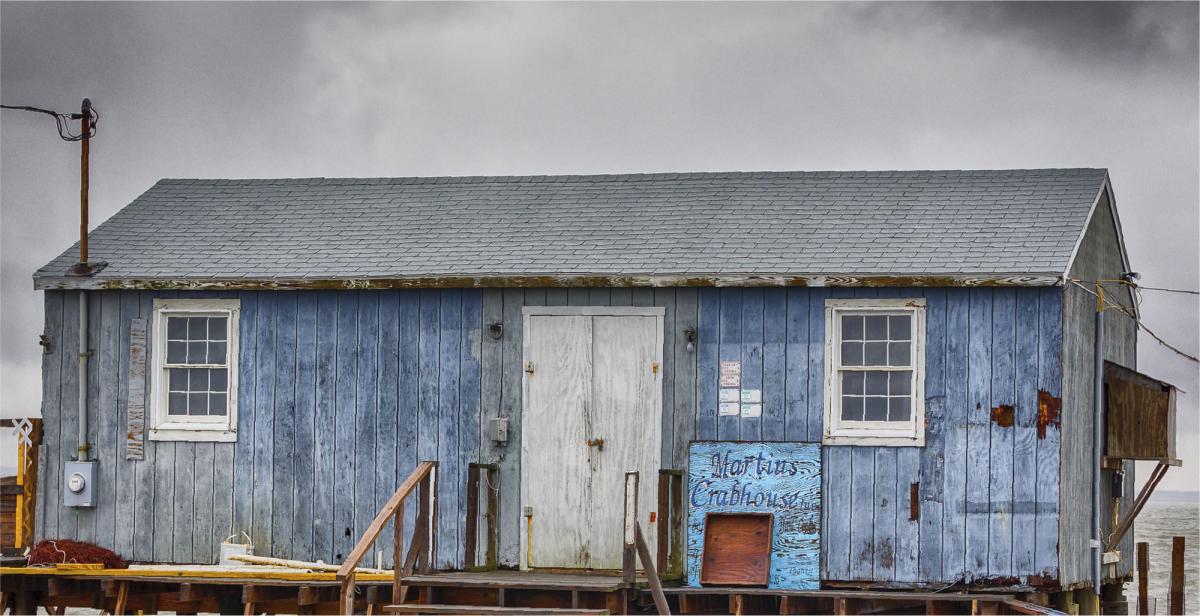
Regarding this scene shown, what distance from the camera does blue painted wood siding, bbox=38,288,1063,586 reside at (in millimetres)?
16719

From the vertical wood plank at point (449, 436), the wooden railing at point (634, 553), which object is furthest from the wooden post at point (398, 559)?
the wooden railing at point (634, 553)

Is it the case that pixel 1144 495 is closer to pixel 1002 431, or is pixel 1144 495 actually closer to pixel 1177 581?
→ pixel 1002 431

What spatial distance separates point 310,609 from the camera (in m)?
17.7

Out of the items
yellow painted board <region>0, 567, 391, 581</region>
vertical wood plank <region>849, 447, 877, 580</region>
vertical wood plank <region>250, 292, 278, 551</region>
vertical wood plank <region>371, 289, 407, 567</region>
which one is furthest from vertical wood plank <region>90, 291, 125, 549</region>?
vertical wood plank <region>849, 447, 877, 580</region>

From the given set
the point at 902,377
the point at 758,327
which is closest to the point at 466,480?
the point at 758,327

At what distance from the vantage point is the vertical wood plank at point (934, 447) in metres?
16.8

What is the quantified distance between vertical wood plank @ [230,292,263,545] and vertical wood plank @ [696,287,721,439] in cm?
483

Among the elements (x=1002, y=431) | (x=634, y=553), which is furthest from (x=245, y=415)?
(x=1002, y=431)

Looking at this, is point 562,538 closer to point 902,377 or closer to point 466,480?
point 466,480

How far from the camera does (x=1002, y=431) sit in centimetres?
1672

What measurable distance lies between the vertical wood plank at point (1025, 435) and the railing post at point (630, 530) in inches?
150

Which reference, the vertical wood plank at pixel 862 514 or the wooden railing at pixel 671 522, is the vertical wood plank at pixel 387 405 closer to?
the wooden railing at pixel 671 522

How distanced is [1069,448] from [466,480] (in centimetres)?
616

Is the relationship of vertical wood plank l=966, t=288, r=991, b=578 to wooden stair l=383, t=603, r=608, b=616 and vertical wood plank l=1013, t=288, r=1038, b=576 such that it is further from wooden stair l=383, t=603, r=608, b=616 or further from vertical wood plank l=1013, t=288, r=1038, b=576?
wooden stair l=383, t=603, r=608, b=616
